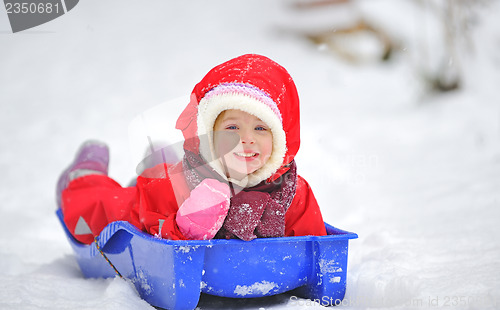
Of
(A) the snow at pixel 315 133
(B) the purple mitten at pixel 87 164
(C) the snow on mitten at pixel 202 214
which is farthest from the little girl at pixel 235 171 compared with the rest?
Result: (B) the purple mitten at pixel 87 164

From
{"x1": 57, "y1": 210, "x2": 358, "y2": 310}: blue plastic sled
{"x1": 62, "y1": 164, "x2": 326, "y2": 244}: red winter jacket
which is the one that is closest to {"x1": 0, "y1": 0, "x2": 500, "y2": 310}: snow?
{"x1": 57, "y1": 210, "x2": 358, "y2": 310}: blue plastic sled

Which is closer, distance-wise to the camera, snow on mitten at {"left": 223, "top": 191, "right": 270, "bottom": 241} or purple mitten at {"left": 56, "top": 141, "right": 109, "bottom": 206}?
snow on mitten at {"left": 223, "top": 191, "right": 270, "bottom": 241}

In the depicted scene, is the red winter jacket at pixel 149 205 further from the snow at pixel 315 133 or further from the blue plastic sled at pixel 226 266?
the snow at pixel 315 133

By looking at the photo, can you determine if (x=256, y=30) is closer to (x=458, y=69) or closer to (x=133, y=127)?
(x=458, y=69)

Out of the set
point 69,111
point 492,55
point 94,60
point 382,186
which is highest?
point 94,60

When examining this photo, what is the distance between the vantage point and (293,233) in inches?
65.7

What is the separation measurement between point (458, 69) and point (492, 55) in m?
0.50

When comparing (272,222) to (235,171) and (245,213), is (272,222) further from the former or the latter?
(235,171)

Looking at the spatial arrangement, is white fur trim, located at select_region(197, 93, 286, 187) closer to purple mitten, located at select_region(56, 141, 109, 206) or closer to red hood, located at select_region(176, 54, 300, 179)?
red hood, located at select_region(176, 54, 300, 179)

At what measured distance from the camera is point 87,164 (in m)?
2.32

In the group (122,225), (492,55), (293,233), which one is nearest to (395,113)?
(492,55)

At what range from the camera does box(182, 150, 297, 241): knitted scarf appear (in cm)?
148

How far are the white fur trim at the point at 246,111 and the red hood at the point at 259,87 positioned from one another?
0.05 metres

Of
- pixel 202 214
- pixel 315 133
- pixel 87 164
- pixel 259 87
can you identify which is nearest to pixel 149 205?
pixel 202 214
